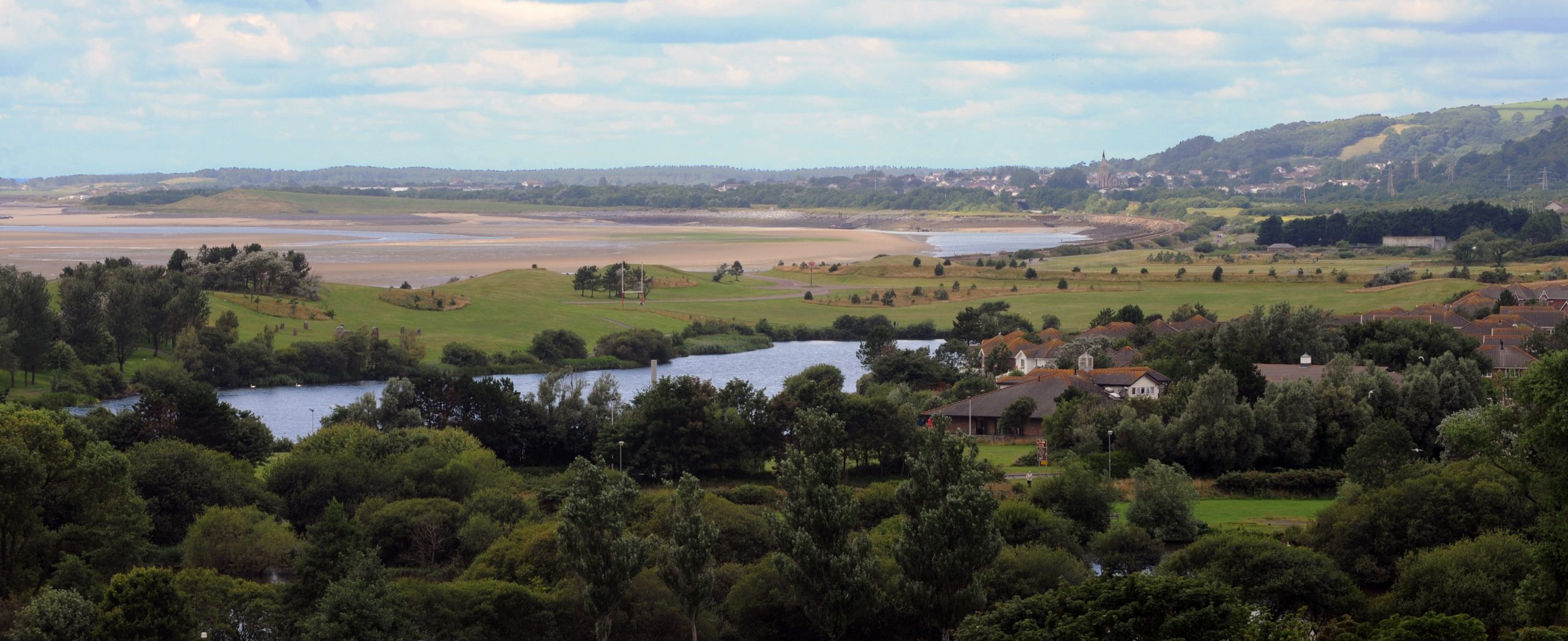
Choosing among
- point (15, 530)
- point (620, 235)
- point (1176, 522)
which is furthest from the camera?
point (620, 235)

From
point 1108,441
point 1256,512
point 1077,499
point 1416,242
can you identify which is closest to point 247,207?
point 1416,242

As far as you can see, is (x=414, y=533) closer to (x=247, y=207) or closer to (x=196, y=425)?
(x=196, y=425)

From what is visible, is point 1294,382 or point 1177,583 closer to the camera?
A: point 1177,583

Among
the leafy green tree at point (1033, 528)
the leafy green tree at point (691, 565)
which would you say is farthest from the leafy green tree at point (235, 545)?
the leafy green tree at point (1033, 528)

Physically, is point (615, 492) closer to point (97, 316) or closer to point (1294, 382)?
point (1294, 382)

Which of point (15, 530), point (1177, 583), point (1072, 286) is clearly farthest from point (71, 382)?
point (1072, 286)
